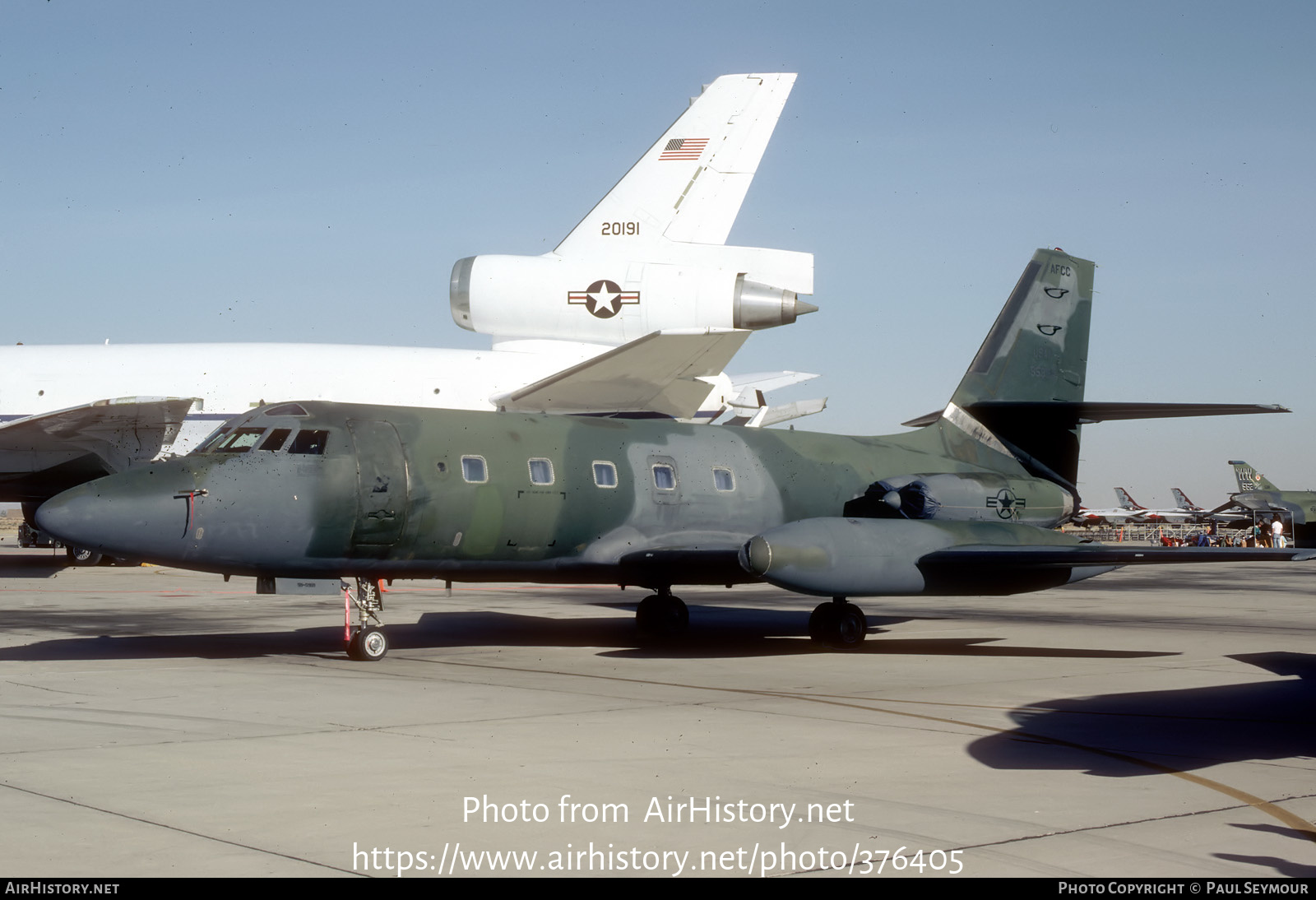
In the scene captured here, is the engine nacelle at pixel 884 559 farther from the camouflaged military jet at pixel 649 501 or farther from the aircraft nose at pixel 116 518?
the aircraft nose at pixel 116 518

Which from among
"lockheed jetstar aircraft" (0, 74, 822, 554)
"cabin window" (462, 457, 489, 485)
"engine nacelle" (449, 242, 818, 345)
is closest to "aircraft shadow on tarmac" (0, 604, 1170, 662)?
"cabin window" (462, 457, 489, 485)

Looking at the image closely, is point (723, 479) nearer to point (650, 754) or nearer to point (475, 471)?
point (475, 471)

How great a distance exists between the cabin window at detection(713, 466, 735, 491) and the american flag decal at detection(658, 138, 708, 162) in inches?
434

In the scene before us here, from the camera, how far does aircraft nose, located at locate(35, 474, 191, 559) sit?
41.7ft

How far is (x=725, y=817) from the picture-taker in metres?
6.92

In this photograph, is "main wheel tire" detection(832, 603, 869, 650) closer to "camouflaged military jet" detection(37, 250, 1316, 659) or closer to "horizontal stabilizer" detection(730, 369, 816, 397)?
"camouflaged military jet" detection(37, 250, 1316, 659)

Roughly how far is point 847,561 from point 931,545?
4.32 feet

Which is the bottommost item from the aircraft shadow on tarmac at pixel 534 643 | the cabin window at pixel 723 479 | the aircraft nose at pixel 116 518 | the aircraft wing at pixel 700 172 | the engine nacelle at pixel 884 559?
the aircraft shadow on tarmac at pixel 534 643

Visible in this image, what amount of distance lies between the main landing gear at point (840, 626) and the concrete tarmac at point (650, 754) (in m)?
0.43

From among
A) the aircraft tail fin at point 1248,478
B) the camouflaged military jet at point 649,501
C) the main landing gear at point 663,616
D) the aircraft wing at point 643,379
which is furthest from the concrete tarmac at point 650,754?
the aircraft tail fin at point 1248,478

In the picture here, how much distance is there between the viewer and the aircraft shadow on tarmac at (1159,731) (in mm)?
8742

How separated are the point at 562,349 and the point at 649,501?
11.7m

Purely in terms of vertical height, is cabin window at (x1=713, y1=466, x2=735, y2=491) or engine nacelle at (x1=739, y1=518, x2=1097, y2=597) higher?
cabin window at (x1=713, y1=466, x2=735, y2=491)

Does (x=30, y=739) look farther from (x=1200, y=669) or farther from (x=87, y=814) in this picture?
(x=1200, y=669)
